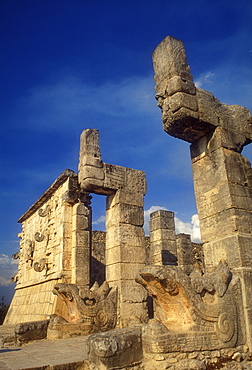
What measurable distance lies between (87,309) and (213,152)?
14.8 feet

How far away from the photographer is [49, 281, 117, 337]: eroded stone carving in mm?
7119

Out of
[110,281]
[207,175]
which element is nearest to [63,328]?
[110,281]

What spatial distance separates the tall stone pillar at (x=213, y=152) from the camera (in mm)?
5445

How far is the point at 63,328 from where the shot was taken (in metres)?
6.94

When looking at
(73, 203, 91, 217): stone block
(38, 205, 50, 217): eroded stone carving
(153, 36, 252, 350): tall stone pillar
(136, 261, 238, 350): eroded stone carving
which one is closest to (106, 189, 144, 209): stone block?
(73, 203, 91, 217): stone block

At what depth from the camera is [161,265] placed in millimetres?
4883

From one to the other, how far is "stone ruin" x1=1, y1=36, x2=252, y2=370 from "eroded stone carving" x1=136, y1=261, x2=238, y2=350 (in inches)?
0.6

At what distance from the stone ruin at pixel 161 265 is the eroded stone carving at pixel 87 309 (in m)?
0.02

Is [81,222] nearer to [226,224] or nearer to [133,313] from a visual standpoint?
[133,313]

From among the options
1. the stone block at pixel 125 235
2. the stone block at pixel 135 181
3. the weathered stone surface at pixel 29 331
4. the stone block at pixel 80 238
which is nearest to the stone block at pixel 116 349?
the weathered stone surface at pixel 29 331

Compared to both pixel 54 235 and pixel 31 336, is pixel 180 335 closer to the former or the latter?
pixel 31 336

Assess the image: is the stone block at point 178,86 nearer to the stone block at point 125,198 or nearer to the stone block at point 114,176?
the stone block at point 114,176

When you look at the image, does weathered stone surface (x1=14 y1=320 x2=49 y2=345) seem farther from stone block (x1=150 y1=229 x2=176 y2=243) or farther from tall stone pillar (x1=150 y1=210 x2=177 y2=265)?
stone block (x1=150 y1=229 x2=176 y2=243)

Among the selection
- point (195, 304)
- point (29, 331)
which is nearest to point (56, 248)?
point (29, 331)
